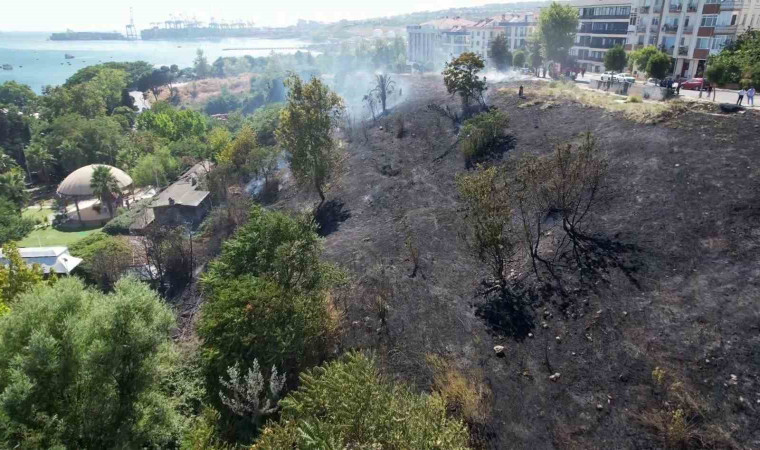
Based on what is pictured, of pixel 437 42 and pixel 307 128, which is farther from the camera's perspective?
pixel 437 42

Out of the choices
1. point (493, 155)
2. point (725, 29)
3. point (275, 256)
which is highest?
point (725, 29)

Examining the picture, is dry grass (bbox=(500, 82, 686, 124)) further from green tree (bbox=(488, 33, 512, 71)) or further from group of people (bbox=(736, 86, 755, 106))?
green tree (bbox=(488, 33, 512, 71))

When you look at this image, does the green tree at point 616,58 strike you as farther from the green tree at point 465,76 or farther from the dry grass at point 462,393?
the dry grass at point 462,393

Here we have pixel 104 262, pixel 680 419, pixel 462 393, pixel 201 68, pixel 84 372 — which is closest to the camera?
pixel 680 419

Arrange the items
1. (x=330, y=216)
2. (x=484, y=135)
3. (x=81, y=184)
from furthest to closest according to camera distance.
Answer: (x=81, y=184), (x=484, y=135), (x=330, y=216)

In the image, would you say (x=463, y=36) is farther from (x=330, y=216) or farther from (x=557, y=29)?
(x=330, y=216)

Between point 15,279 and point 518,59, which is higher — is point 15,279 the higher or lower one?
the lower one

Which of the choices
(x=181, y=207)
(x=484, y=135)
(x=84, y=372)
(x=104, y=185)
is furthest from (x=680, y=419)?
(x=104, y=185)
